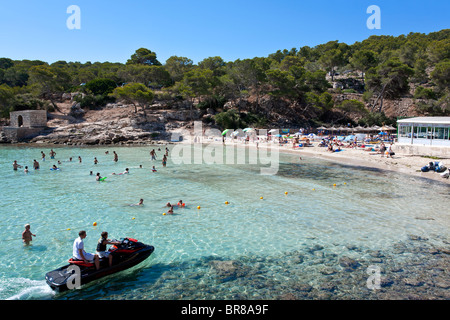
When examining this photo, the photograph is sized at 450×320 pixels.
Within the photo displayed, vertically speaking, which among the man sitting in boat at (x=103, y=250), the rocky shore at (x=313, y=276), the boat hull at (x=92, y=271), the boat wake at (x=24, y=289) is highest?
the man sitting in boat at (x=103, y=250)

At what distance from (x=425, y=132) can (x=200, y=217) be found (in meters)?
24.8

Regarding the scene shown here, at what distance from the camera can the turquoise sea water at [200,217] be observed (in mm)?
9430

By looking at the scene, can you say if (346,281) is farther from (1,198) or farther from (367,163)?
(367,163)

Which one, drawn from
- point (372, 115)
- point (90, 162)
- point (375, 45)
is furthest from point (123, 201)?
point (375, 45)

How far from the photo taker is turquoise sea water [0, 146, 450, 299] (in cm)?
943

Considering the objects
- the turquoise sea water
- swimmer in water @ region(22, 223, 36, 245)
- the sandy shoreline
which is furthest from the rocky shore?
the sandy shoreline

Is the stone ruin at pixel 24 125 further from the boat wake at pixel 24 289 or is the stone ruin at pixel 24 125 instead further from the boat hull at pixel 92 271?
the boat hull at pixel 92 271

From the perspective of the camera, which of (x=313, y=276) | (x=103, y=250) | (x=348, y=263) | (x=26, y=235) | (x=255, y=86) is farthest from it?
(x=255, y=86)

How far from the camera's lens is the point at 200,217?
14367mm

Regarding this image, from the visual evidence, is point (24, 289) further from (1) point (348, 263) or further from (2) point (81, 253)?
(1) point (348, 263)

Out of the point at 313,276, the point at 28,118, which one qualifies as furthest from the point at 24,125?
the point at 313,276

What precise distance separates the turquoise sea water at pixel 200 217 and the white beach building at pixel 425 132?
24.6 feet

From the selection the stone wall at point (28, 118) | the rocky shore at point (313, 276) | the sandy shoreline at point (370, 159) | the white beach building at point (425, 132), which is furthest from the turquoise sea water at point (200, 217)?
the stone wall at point (28, 118)

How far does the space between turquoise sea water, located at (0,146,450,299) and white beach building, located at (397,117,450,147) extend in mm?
7489
